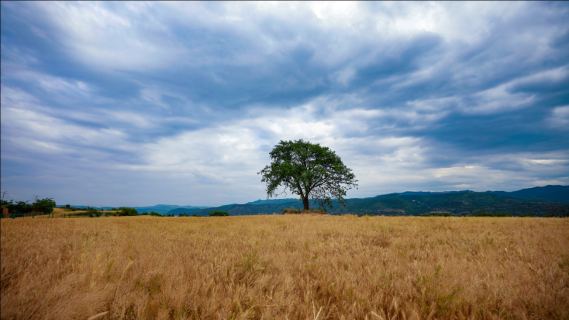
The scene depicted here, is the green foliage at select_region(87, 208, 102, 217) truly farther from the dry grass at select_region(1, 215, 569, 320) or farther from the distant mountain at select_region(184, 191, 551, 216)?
the dry grass at select_region(1, 215, 569, 320)

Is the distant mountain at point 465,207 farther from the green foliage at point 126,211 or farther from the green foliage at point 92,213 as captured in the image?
the green foliage at point 92,213

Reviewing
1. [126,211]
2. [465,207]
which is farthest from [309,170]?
[465,207]

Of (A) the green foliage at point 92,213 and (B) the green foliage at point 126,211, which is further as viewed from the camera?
(B) the green foliage at point 126,211

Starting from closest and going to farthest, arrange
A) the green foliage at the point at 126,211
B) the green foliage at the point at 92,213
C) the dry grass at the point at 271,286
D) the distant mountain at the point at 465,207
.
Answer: the dry grass at the point at 271,286 → the green foliage at the point at 92,213 → the green foliage at the point at 126,211 → the distant mountain at the point at 465,207

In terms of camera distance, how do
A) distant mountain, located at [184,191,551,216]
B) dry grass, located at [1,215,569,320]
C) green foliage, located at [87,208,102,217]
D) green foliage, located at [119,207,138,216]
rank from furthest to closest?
distant mountain, located at [184,191,551,216] → green foliage, located at [119,207,138,216] → green foliage, located at [87,208,102,217] → dry grass, located at [1,215,569,320]

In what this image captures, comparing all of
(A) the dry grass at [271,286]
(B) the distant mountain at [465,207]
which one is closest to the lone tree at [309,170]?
(B) the distant mountain at [465,207]

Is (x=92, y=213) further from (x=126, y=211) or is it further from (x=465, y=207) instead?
(x=465, y=207)

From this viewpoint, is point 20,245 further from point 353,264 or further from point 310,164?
point 310,164

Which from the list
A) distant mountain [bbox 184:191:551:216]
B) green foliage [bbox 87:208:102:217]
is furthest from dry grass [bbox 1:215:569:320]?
distant mountain [bbox 184:191:551:216]

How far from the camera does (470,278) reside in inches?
140

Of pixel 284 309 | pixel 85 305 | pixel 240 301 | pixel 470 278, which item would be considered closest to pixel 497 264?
pixel 470 278

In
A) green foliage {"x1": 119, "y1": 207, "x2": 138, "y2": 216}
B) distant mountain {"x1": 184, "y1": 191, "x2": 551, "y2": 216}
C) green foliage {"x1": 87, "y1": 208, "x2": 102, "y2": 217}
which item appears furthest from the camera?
distant mountain {"x1": 184, "y1": 191, "x2": 551, "y2": 216}

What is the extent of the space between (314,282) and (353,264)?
109 centimetres

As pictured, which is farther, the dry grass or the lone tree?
the lone tree
